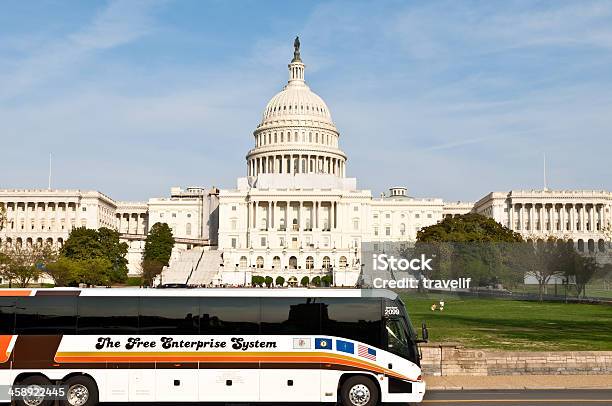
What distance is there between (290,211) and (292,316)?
137227 millimetres

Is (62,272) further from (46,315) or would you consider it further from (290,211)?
(46,315)

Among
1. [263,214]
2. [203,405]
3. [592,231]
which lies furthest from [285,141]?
[203,405]

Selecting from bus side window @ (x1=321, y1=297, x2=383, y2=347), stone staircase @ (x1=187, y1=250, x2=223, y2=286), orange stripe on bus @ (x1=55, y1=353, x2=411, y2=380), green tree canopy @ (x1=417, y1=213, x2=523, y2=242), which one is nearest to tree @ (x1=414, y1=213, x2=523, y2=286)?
green tree canopy @ (x1=417, y1=213, x2=523, y2=242)

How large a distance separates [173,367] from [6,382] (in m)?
4.82

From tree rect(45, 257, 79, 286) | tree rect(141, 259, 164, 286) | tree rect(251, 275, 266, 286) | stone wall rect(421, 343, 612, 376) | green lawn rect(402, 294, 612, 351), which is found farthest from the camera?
tree rect(251, 275, 266, 286)

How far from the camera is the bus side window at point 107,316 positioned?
2197cm

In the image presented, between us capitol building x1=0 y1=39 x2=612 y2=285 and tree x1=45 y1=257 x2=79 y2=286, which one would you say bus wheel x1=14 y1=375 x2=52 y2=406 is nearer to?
tree x1=45 y1=257 x2=79 y2=286

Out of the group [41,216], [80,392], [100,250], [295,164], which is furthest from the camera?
[295,164]

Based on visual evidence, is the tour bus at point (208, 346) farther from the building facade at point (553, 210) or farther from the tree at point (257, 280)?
the building facade at point (553, 210)

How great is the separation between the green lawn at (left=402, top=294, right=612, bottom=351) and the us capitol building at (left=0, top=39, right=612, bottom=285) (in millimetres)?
72693

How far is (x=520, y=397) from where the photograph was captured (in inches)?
926

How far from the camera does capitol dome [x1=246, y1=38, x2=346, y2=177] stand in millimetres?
177500

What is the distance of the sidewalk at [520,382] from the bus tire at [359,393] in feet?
13.8

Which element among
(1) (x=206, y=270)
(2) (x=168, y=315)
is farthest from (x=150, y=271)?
(2) (x=168, y=315)
